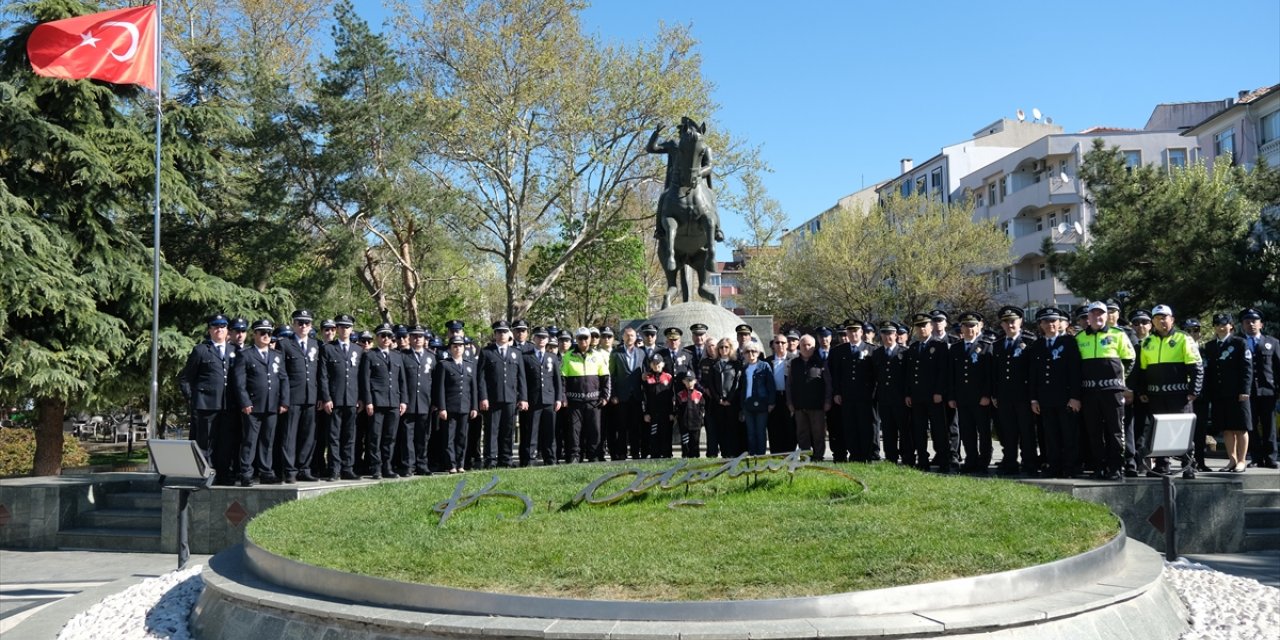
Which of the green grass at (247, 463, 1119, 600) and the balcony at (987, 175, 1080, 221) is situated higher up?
the balcony at (987, 175, 1080, 221)

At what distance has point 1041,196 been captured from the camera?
162ft

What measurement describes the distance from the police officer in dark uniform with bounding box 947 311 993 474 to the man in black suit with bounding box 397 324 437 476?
6.21 m

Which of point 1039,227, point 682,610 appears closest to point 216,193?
point 682,610

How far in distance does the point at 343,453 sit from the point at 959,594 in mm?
8329

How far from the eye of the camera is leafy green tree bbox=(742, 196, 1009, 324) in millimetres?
40188

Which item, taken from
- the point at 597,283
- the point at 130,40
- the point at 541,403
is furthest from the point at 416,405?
the point at 597,283

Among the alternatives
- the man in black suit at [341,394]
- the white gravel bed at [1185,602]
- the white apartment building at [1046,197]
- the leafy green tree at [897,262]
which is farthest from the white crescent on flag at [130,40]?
the white apartment building at [1046,197]

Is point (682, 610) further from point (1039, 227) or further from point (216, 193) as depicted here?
point (1039, 227)

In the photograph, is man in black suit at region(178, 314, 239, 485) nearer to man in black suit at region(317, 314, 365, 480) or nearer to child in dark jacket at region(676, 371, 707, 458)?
man in black suit at region(317, 314, 365, 480)

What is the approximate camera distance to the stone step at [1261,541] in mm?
9328

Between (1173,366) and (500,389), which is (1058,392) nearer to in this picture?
(1173,366)

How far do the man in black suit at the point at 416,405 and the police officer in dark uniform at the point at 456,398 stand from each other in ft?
0.51

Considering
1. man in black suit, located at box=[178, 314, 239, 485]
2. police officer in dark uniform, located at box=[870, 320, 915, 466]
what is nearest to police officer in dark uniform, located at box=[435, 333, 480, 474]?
man in black suit, located at box=[178, 314, 239, 485]
